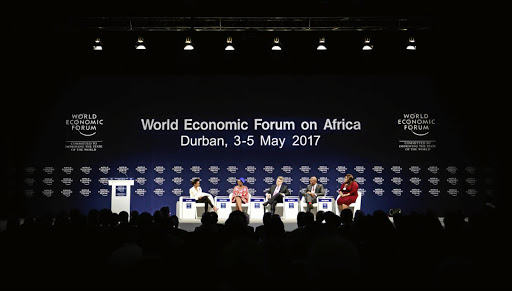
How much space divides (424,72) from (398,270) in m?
10.9

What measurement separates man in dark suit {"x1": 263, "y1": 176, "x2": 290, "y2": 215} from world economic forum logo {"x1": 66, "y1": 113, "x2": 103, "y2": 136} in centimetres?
493

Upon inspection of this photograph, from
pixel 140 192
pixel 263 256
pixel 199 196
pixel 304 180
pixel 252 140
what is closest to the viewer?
pixel 263 256

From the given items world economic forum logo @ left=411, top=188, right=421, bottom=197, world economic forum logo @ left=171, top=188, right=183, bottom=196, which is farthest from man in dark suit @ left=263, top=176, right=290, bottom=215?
world economic forum logo @ left=411, top=188, right=421, bottom=197

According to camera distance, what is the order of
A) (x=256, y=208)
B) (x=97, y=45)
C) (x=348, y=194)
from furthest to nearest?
(x=256, y=208), (x=348, y=194), (x=97, y=45)

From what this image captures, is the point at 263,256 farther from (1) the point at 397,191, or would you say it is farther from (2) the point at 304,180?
(1) the point at 397,191

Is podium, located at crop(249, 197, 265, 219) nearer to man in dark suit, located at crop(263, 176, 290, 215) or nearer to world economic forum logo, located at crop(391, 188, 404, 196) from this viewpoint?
man in dark suit, located at crop(263, 176, 290, 215)

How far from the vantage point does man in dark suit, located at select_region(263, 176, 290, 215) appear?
36.5 ft

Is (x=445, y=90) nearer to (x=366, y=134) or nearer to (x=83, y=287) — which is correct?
(x=366, y=134)

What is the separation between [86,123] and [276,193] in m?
5.44

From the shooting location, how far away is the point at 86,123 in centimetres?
1227

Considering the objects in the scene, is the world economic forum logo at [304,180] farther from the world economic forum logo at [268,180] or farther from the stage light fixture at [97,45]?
the stage light fixture at [97,45]

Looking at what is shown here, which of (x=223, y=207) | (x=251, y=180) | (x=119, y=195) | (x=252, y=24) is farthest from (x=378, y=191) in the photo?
(x=119, y=195)

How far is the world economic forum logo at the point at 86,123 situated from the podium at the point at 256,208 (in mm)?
4637

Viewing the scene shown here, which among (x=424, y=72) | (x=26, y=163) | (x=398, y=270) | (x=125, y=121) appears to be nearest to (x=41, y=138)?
(x=26, y=163)
